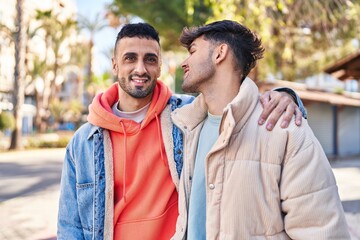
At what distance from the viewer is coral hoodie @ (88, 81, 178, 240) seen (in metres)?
2.35

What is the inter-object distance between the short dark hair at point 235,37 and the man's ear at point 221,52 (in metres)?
0.03

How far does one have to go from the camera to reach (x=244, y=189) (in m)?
1.82

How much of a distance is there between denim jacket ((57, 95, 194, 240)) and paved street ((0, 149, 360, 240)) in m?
4.34

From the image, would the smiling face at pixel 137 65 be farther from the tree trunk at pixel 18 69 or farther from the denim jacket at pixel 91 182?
the tree trunk at pixel 18 69

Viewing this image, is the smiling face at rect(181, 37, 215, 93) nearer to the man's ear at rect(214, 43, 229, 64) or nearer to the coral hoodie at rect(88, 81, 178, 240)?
the man's ear at rect(214, 43, 229, 64)

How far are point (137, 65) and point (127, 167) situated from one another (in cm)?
59

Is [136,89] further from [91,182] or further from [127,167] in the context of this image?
[91,182]

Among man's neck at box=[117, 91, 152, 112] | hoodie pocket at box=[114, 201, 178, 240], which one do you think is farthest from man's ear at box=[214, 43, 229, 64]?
hoodie pocket at box=[114, 201, 178, 240]

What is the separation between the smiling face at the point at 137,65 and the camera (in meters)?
2.40

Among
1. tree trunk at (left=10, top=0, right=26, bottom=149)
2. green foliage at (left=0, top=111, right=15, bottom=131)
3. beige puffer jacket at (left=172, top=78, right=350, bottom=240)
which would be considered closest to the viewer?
beige puffer jacket at (left=172, top=78, right=350, bottom=240)

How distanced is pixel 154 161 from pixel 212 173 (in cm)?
57

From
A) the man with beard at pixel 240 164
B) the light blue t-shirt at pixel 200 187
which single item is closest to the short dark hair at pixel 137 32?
the man with beard at pixel 240 164

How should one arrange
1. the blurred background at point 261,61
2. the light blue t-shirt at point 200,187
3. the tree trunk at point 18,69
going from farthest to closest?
the tree trunk at point 18,69, the blurred background at point 261,61, the light blue t-shirt at point 200,187

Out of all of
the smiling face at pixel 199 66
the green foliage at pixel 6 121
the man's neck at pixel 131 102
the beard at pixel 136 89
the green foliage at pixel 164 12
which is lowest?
the green foliage at pixel 6 121
